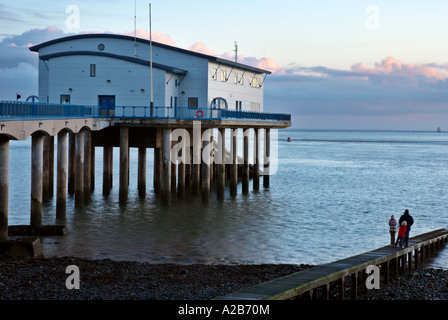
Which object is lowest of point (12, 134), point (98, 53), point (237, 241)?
point (237, 241)

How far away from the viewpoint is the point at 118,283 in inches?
676

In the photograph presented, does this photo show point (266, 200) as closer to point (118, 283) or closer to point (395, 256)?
point (395, 256)

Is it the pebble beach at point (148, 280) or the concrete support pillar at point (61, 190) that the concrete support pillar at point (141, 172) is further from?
the pebble beach at point (148, 280)

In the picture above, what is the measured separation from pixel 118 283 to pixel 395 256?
27.4ft

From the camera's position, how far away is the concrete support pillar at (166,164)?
3398 centimetres

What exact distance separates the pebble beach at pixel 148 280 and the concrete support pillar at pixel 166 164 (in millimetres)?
13882

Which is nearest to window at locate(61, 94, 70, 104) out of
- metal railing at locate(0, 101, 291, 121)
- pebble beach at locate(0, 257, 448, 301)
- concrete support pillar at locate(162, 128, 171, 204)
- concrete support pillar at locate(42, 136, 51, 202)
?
concrete support pillar at locate(42, 136, 51, 202)

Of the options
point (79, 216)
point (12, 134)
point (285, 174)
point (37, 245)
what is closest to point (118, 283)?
point (37, 245)

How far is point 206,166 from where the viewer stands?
117 ft

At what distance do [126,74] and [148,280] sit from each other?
828 inches

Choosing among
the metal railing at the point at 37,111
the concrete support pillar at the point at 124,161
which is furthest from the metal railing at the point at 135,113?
the concrete support pillar at the point at 124,161

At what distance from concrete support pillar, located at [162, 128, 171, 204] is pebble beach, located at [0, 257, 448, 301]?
45.5 feet

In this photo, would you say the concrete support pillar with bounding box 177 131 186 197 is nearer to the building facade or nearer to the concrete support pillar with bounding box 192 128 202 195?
the concrete support pillar with bounding box 192 128 202 195
